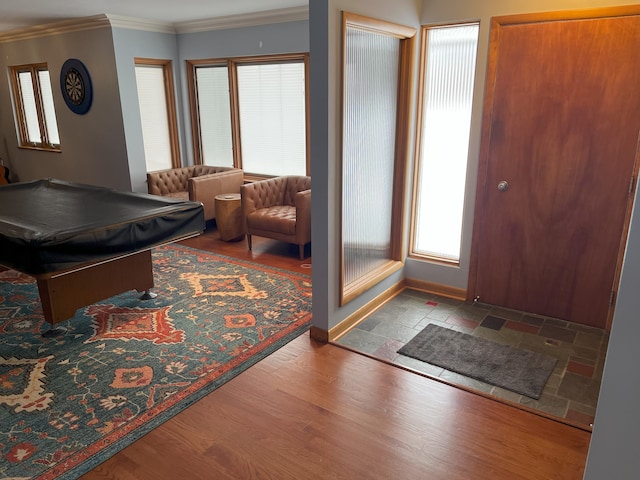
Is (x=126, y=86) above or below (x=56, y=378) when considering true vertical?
above

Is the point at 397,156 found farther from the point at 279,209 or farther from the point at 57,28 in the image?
the point at 57,28

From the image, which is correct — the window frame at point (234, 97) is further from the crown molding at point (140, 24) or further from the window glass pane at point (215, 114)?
the crown molding at point (140, 24)

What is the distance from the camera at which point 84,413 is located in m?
2.46

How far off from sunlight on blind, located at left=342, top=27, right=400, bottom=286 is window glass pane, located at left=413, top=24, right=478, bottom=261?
0.34 m

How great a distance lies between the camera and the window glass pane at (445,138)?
11.6ft

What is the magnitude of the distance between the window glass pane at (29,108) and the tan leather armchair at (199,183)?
112 inches

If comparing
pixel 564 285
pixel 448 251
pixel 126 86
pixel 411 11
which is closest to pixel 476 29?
pixel 411 11

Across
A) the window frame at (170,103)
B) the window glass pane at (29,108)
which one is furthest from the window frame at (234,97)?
the window glass pane at (29,108)

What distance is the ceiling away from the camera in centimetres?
471

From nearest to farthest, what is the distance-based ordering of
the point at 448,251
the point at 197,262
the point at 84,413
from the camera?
1. the point at 84,413
2. the point at 448,251
3. the point at 197,262

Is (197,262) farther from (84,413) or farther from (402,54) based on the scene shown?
(402,54)

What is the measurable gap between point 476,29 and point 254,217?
2866mm

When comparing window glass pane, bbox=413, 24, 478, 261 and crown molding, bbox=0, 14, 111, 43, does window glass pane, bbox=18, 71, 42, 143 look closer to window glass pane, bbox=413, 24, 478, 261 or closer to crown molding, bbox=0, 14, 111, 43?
crown molding, bbox=0, 14, 111, 43

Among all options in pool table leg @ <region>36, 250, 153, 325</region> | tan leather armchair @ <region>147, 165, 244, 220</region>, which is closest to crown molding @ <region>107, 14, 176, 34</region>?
tan leather armchair @ <region>147, 165, 244, 220</region>
